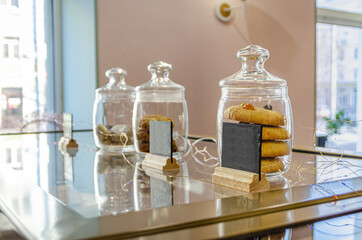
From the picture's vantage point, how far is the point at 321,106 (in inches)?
157

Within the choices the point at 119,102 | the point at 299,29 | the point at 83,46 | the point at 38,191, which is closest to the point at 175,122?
the point at 119,102

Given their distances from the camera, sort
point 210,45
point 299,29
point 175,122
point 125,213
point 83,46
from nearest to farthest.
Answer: point 125,213 → point 175,122 → point 83,46 → point 210,45 → point 299,29

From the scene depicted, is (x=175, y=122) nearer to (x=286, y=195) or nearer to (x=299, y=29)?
(x=286, y=195)

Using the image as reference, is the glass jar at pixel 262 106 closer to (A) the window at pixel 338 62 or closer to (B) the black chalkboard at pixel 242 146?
(B) the black chalkboard at pixel 242 146

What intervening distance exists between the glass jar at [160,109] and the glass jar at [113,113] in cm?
14

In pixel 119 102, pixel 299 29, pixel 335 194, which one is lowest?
pixel 335 194

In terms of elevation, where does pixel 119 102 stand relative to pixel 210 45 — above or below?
below

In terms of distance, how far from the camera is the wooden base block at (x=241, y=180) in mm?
523

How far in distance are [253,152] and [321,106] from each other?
3712 mm

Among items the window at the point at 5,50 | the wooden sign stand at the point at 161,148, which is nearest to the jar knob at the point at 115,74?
the wooden sign stand at the point at 161,148

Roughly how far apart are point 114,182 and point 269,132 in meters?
0.25

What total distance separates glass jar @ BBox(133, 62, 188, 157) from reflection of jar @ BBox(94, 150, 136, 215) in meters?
0.07

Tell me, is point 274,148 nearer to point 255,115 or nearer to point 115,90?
point 255,115

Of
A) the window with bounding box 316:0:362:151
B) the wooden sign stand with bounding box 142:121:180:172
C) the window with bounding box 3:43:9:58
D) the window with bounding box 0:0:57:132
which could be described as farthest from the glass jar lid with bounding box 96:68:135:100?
the window with bounding box 316:0:362:151
